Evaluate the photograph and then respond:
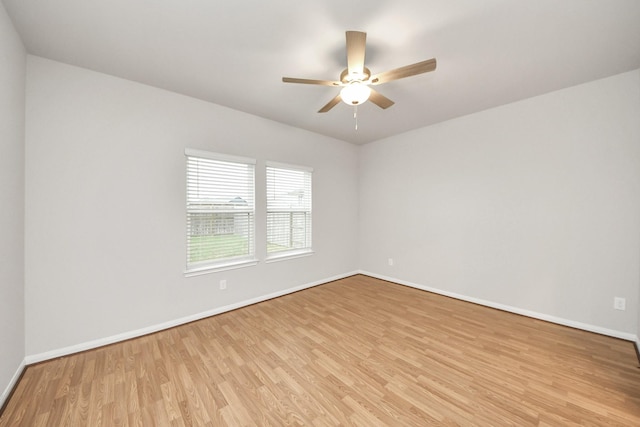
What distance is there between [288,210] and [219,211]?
1094mm

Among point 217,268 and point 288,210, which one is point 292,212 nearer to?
point 288,210

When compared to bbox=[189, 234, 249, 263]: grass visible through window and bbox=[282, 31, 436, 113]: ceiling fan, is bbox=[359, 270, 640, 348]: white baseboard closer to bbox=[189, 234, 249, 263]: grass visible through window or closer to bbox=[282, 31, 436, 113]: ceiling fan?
bbox=[189, 234, 249, 263]: grass visible through window

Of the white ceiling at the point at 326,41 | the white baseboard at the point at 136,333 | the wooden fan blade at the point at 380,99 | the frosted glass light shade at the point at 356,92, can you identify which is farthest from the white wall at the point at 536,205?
the white baseboard at the point at 136,333

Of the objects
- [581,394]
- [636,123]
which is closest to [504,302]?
[581,394]

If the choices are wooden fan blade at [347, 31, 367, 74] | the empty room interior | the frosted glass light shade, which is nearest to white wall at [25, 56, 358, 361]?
the empty room interior

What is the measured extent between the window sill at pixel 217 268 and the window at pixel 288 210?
347 millimetres

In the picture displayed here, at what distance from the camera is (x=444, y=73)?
2309mm

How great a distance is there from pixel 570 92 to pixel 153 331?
523 centimetres

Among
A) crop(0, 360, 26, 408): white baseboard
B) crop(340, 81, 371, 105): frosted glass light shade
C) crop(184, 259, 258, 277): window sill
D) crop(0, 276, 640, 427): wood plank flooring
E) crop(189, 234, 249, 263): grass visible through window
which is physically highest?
crop(340, 81, 371, 105): frosted glass light shade

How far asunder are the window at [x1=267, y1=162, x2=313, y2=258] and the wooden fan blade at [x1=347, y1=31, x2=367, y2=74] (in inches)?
77.2

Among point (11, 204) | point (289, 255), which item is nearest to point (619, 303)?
point (289, 255)

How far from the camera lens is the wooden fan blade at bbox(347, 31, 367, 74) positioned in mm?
1507

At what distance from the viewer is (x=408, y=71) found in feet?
5.71

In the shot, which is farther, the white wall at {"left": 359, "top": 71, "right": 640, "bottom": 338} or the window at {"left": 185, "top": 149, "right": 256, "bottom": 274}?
the window at {"left": 185, "top": 149, "right": 256, "bottom": 274}
